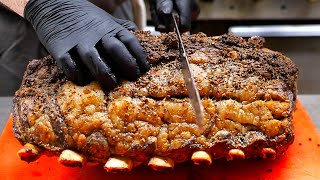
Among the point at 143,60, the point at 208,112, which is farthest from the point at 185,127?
the point at 143,60

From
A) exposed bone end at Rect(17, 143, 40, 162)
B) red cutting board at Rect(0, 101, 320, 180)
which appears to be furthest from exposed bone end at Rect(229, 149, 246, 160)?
exposed bone end at Rect(17, 143, 40, 162)

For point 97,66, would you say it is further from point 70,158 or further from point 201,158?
point 201,158

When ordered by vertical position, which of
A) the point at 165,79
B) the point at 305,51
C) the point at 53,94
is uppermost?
the point at 165,79

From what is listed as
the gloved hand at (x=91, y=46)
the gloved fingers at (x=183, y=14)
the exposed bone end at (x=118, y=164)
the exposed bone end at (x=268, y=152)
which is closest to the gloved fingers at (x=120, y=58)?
the gloved hand at (x=91, y=46)

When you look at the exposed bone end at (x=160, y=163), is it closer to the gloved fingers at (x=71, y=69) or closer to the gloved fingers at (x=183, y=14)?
the gloved fingers at (x=71, y=69)

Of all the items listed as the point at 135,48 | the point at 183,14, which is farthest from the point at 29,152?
the point at 183,14

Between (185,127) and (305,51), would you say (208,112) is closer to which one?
(185,127)
